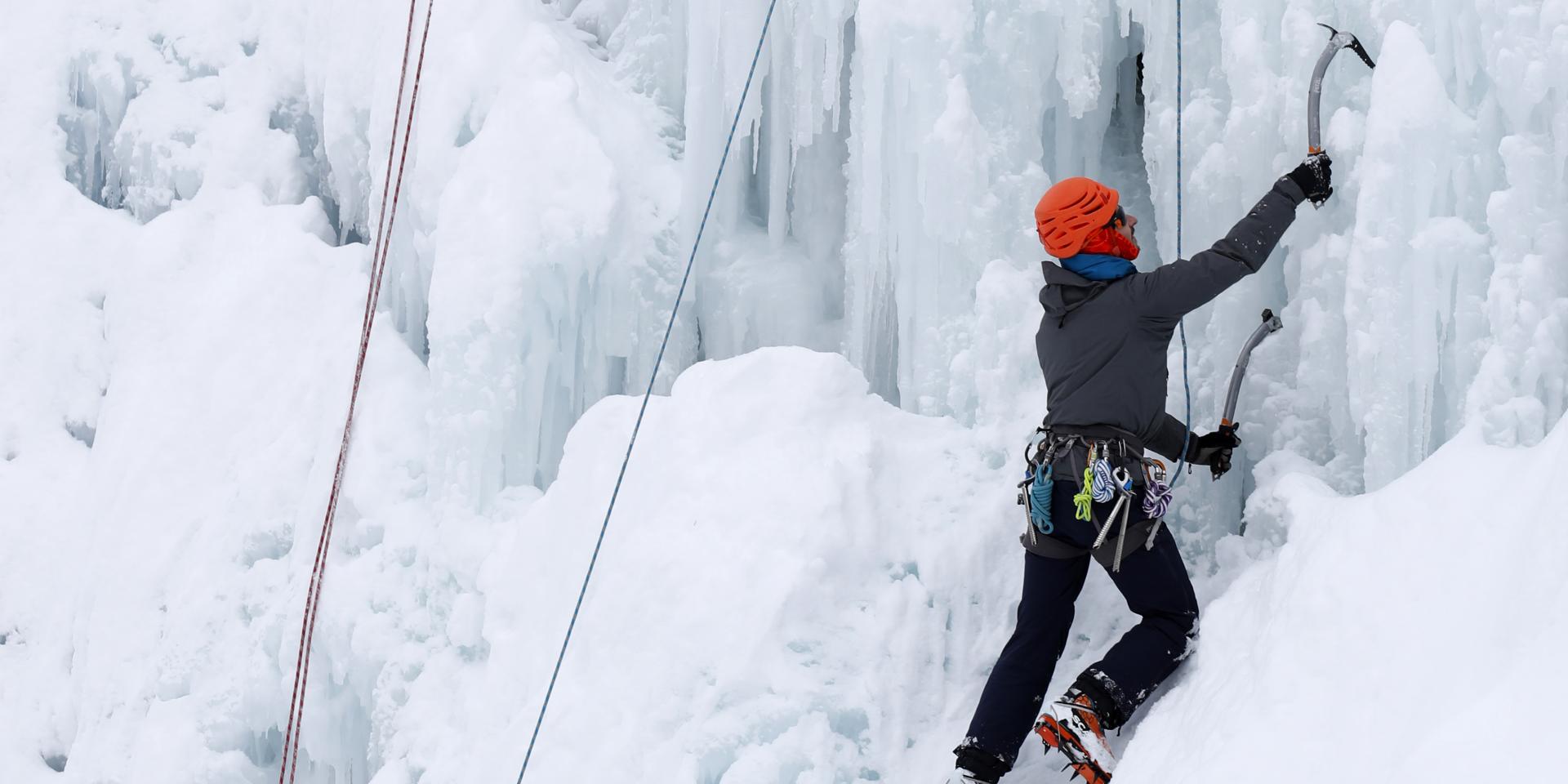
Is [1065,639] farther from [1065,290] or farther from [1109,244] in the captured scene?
[1109,244]

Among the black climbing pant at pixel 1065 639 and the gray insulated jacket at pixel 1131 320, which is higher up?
the gray insulated jacket at pixel 1131 320

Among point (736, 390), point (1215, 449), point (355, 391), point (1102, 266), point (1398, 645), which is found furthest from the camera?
point (355, 391)

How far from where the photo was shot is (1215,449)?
3947 mm

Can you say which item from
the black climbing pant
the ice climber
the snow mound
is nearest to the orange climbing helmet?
the ice climber

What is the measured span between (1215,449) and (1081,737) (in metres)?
0.97

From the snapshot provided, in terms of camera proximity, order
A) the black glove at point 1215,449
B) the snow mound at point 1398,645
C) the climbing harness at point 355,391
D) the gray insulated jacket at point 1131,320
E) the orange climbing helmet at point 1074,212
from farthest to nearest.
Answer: the climbing harness at point 355,391 < the black glove at point 1215,449 < the orange climbing helmet at point 1074,212 < the gray insulated jacket at point 1131,320 < the snow mound at point 1398,645

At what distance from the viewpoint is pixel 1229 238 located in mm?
3504

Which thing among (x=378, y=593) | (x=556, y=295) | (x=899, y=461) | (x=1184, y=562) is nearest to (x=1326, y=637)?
(x=1184, y=562)

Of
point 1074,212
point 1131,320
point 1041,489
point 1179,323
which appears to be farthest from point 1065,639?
point 1074,212

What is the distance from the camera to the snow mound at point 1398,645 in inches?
103

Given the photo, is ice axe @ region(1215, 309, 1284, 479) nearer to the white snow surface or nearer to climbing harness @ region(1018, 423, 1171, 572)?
the white snow surface

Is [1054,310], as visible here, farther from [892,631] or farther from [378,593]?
[378,593]

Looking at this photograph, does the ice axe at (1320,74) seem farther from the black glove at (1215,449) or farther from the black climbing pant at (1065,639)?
the black climbing pant at (1065,639)

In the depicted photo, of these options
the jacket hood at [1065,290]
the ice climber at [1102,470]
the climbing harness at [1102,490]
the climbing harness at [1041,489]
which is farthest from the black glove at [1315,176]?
the climbing harness at [1041,489]
